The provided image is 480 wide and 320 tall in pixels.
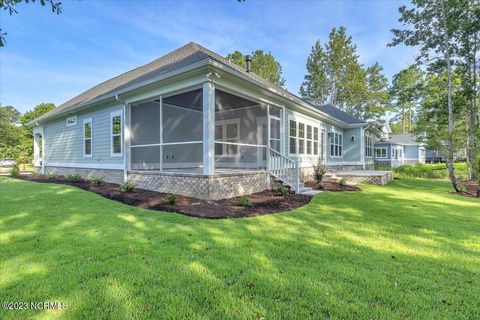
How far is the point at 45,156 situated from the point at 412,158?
141 feet

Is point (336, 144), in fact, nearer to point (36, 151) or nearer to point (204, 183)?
point (204, 183)

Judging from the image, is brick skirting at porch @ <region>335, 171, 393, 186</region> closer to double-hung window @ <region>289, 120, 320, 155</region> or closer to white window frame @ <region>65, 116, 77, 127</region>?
double-hung window @ <region>289, 120, 320, 155</region>

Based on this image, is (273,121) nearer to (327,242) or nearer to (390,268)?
(327,242)

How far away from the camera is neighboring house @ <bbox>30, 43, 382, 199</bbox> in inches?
285

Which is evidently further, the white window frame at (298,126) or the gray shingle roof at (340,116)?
the gray shingle roof at (340,116)

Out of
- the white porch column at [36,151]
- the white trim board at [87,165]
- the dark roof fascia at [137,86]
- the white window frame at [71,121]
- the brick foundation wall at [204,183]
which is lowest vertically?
the brick foundation wall at [204,183]

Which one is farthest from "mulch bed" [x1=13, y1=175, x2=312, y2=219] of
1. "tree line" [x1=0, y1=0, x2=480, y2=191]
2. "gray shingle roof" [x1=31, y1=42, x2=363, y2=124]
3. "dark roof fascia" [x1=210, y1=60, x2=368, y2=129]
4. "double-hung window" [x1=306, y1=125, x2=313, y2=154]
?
"double-hung window" [x1=306, y1=125, x2=313, y2=154]

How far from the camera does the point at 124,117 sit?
31.3 feet

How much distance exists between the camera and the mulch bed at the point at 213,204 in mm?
5793

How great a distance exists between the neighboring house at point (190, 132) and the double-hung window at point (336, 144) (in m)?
0.18

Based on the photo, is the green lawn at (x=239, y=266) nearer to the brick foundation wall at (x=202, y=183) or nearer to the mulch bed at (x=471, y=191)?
the brick foundation wall at (x=202, y=183)

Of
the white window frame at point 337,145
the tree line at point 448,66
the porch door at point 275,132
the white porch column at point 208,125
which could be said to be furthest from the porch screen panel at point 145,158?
the tree line at point 448,66

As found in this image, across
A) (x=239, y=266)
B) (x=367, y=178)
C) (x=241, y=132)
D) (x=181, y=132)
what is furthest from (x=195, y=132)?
(x=239, y=266)

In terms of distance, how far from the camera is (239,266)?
3.01 meters
